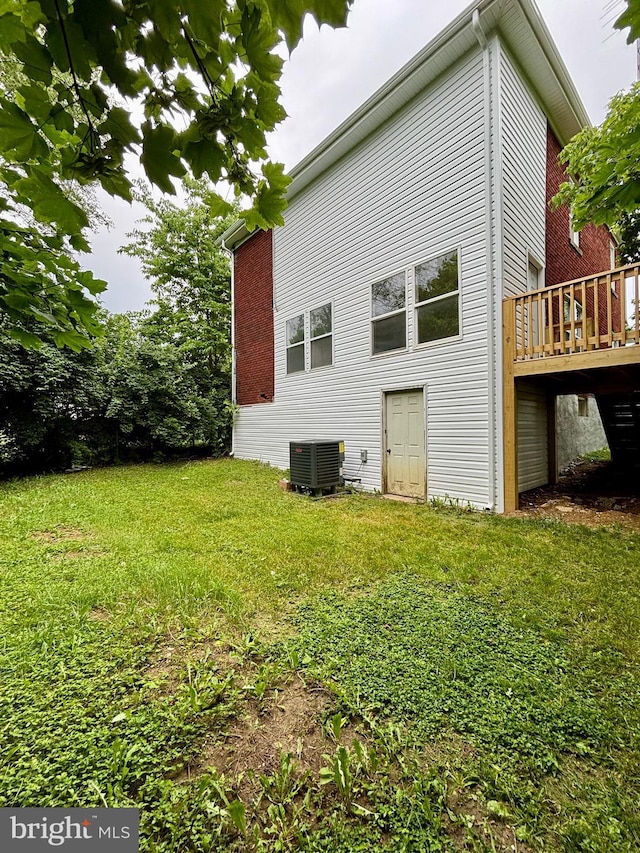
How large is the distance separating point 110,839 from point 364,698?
1.09 metres

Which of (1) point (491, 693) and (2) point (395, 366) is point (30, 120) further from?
(2) point (395, 366)

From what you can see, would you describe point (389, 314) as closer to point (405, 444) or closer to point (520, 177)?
point (405, 444)

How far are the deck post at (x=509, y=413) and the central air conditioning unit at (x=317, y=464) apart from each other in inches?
118

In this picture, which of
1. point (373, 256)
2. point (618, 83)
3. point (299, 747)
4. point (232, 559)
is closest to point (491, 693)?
point (299, 747)

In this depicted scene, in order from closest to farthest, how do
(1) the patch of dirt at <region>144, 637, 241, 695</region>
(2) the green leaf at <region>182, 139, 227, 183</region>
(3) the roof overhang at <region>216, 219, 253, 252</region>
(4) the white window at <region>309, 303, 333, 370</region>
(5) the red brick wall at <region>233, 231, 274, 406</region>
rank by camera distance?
(2) the green leaf at <region>182, 139, 227, 183</region>, (1) the patch of dirt at <region>144, 637, 241, 695</region>, (4) the white window at <region>309, 303, 333, 370</region>, (5) the red brick wall at <region>233, 231, 274, 406</region>, (3) the roof overhang at <region>216, 219, 253, 252</region>

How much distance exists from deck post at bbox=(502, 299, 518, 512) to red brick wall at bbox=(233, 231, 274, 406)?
6.43 m


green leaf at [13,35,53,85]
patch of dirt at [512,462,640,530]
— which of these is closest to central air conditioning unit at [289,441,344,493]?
patch of dirt at [512,462,640,530]

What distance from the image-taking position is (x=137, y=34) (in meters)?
0.93

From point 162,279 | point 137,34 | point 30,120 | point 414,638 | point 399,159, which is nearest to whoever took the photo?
point 137,34

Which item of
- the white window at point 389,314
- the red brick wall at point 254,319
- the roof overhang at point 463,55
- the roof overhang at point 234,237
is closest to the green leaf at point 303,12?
the roof overhang at point 463,55

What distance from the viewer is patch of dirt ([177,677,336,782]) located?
4.63ft

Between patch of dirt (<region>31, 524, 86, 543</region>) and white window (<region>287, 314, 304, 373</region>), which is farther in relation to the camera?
white window (<region>287, 314, 304, 373</region>)

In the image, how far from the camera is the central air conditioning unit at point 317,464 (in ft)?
21.7

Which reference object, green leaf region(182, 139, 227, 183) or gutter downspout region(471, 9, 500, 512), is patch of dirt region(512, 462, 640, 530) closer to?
gutter downspout region(471, 9, 500, 512)
